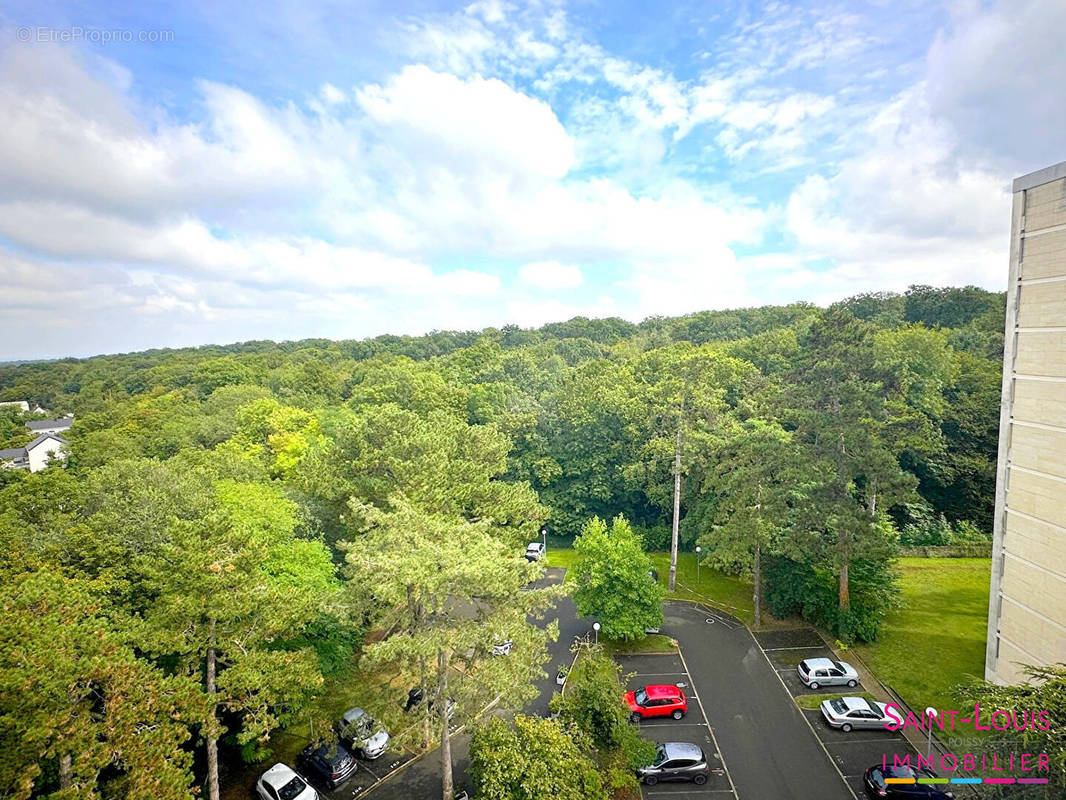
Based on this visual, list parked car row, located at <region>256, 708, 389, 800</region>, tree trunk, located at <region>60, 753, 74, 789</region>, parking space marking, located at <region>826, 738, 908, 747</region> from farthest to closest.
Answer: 1. parking space marking, located at <region>826, 738, 908, 747</region>
2. parked car row, located at <region>256, 708, 389, 800</region>
3. tree trunk, located at <region>60, 753, 74, 789</region>

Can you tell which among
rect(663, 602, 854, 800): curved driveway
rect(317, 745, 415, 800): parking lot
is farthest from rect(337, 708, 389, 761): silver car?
rect(663, 602, 854, 800): curved driveway

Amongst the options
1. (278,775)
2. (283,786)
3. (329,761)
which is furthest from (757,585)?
(278,775)

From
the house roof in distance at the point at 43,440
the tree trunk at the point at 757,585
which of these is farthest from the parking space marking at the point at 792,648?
the house roof in distance at the point at 43,440

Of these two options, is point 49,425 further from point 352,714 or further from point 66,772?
point 66,772

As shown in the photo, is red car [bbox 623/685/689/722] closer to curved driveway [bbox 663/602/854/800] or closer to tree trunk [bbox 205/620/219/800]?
curved driveway [bbox 663/602/854/800]

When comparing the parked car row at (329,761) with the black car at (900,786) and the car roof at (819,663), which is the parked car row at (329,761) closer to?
the black car at (900,786)

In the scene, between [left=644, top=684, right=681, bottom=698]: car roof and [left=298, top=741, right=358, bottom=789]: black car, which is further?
[left=644, top=684, right=681, bottom=698]: car roof
